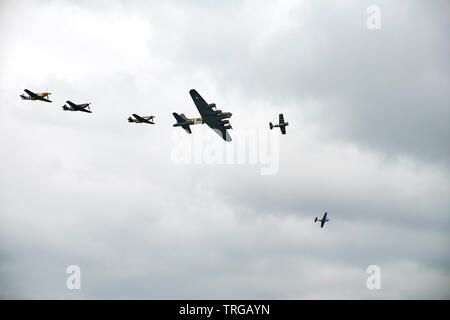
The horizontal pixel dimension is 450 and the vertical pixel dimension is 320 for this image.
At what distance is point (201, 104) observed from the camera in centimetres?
11181

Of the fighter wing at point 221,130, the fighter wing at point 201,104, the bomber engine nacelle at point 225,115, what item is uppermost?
the fighter wing at point 201,104

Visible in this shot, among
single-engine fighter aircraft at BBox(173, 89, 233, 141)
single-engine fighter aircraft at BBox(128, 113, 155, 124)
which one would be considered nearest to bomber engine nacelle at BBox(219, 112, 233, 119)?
single-engine fighter aircraft at BBox(173, 89, 233, 141)

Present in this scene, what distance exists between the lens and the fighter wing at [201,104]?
109 metres

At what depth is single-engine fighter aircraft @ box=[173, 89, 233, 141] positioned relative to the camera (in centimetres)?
11126

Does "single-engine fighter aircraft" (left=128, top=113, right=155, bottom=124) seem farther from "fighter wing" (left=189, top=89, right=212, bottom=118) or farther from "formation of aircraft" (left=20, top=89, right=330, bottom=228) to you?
"fighter wing" (left=189, top=89, right=212, bottom=118)

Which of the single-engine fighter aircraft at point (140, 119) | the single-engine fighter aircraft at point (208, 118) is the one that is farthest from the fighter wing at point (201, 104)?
the single-engine fighter aircraft at point (140, 119)

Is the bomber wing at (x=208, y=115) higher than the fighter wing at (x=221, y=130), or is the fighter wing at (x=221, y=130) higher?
the bomber wing at (x=208, y=115)

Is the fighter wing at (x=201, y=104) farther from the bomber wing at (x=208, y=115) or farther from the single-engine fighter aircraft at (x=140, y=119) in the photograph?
the single-engine fighter aircraft at (x=140, y=119)

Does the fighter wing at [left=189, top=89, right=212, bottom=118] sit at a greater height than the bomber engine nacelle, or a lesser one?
greater

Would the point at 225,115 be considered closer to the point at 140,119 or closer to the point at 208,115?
the point at 208,115

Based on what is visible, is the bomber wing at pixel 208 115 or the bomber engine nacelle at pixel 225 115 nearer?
the bomber wing at pixel 208 115

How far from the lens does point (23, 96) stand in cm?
10250
